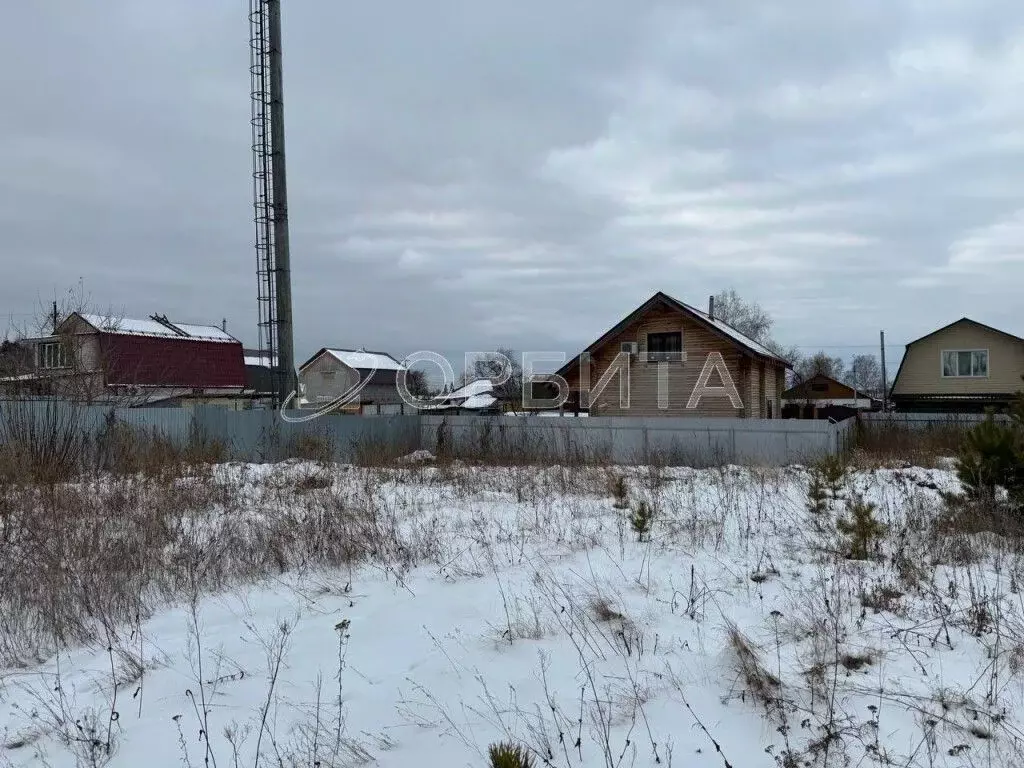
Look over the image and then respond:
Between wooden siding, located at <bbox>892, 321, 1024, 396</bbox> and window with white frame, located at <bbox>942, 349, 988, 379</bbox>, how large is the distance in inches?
5.8

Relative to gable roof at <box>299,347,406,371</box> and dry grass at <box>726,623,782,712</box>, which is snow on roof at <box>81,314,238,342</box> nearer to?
gable roof at <box>299,347,406,371</box>

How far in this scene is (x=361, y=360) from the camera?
40406 mm

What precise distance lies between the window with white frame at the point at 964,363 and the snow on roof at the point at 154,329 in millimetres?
33467

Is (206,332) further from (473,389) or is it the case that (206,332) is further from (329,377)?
(473,389)

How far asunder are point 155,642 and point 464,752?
2.15 meters

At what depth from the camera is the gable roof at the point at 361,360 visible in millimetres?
39406

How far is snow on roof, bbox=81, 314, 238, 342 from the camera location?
24.1 metres

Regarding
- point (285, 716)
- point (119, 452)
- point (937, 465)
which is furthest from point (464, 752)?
point (937, 465)

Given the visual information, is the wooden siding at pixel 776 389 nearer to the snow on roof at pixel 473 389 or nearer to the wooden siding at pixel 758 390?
the wooden siding at pixel 758 390

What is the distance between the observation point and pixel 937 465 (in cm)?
1175

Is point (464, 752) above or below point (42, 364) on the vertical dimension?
below

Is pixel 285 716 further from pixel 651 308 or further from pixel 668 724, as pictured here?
pixel 651 308

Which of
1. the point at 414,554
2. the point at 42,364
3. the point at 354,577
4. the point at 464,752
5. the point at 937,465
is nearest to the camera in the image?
the point at 464,752

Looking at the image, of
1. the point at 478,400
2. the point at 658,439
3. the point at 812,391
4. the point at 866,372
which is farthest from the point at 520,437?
the point at 866,372
